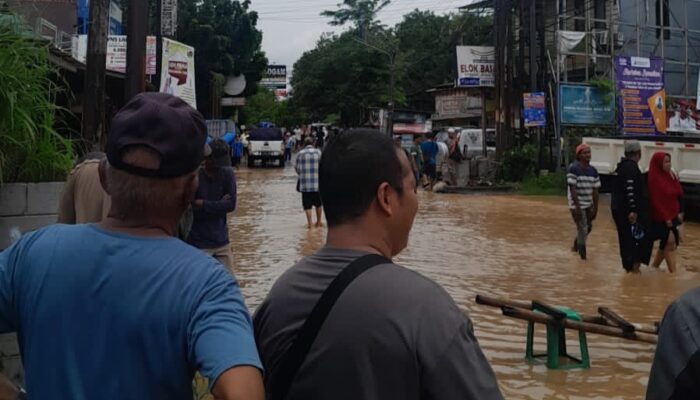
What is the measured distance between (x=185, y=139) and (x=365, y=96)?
46487 millimetres

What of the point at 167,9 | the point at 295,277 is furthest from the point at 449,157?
the point at 295,277

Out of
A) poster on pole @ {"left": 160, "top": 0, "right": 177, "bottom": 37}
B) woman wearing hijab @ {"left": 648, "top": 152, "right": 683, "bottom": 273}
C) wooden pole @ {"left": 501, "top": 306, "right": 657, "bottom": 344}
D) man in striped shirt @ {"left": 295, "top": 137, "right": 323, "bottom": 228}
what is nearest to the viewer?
wooden pole @ {"left": 501, "top": 306, "right": 657, "bottom": 344}

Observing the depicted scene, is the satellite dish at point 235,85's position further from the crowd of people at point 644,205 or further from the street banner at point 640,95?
Result: the crowd of people at point 644,205

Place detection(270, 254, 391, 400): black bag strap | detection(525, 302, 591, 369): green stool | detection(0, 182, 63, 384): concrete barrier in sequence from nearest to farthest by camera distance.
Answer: detection(270, 254, 391, 400): black bag strap, detection(0, 182, 63, 384): concrete barrier, detection(525, 302, 591, 369): green stool

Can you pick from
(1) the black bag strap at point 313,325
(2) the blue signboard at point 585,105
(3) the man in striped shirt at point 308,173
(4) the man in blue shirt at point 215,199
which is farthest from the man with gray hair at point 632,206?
(2) the blue signboard at point 585,105

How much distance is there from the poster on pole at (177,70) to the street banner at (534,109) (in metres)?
12.9

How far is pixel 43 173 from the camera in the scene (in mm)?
4785

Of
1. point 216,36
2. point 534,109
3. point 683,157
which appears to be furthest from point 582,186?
point 216,36

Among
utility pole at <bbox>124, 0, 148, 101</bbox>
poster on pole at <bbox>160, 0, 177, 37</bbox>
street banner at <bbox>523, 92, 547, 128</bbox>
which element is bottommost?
utility pole at <bbox>124, 0, 148, 101</bbox>

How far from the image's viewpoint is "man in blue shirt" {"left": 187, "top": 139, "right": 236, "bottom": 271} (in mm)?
6121

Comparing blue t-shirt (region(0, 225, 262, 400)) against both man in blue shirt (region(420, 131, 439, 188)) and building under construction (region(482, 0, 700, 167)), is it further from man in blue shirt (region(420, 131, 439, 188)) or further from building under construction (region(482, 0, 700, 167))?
building under construction (region(482, 0, 700, 167))

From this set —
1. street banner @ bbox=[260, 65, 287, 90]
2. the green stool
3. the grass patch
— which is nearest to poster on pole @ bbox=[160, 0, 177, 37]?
the grass patch

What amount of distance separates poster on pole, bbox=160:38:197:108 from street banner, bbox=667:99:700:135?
61.7ft

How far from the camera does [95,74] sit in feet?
24.1
